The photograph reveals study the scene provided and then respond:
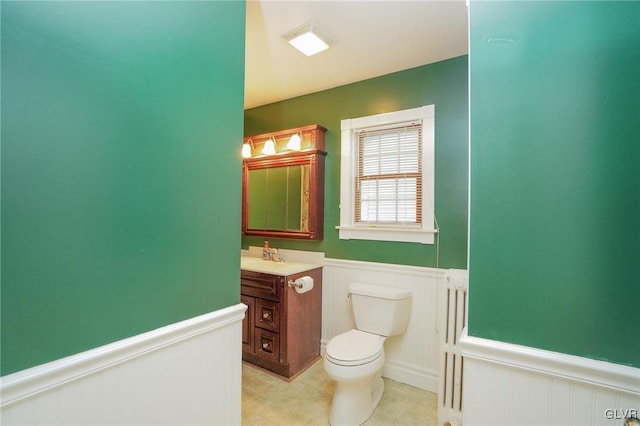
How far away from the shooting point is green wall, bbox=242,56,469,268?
2158mm

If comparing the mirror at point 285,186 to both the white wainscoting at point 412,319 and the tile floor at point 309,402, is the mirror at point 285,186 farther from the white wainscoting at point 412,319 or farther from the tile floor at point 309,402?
the tile floor at point 309,402

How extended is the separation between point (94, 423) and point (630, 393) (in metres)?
1.58

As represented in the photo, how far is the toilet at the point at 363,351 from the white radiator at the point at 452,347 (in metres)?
0.38

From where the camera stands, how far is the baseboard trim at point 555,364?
817 mm

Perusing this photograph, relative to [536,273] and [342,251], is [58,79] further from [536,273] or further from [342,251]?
[342,251]

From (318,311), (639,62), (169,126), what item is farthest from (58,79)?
(318,311)

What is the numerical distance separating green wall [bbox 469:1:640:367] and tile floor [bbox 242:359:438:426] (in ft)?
4.37

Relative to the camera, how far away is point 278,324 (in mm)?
2328

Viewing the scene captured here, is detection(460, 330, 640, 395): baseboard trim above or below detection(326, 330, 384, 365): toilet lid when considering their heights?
above

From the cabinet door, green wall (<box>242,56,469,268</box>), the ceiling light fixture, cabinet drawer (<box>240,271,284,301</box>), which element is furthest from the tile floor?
the ceiling light fixture

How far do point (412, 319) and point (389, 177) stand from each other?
46.3 inches

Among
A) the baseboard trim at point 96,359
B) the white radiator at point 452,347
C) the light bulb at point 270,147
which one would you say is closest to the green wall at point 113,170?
the baseboard trim at point 96,359

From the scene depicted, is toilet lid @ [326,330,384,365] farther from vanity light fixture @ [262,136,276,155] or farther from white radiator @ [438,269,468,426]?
vanity light fixture @ [262,136,276,155]

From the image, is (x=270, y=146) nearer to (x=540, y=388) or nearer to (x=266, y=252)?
(x=266, y=252)
